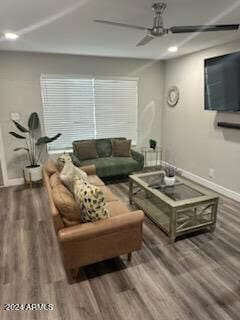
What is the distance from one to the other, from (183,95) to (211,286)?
3971 mm

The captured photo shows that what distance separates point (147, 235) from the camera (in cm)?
300

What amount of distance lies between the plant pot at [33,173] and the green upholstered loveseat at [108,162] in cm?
75

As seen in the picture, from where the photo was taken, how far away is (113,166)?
4.62 metres

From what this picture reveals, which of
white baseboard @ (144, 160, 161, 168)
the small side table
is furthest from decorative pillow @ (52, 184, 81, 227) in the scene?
Answer: white baseboard @ (144, 160, 161, 168)

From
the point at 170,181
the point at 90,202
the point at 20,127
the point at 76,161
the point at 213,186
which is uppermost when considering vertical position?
the point at 20,127

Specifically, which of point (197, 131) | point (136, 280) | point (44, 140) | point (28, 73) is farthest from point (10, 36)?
point (197, 131)

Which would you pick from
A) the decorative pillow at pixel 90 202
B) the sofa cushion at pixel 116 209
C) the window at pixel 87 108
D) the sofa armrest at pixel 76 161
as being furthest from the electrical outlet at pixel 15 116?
the decorative pillow at pixel 90 202

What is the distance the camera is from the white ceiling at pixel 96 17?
2.21 m

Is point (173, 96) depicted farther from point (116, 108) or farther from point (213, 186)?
point (213, 186)

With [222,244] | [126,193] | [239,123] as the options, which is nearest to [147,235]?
[222,244]

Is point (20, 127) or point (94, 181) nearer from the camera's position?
point (94, 181)

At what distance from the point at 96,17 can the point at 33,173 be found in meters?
3.09

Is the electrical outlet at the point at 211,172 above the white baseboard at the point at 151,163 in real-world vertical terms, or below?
above

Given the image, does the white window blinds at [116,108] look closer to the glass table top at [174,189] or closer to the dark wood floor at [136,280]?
the glass table top at [174,189]
